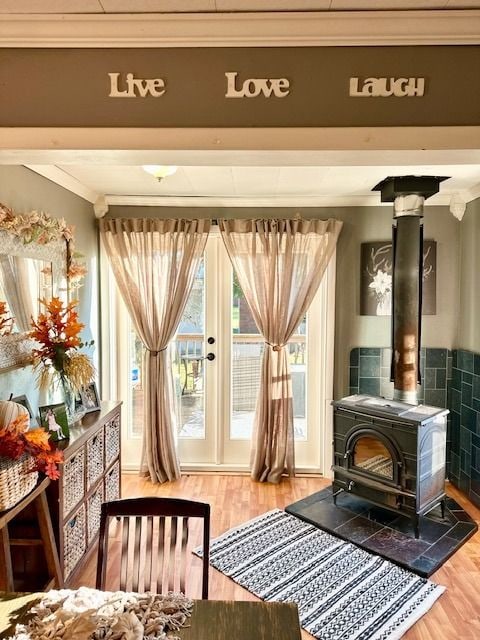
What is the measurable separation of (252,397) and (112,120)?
263 cm

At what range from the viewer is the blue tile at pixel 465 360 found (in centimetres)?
311

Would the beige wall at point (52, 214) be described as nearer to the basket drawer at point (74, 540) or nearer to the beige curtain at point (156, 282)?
the beige curtain at point (156, 282)

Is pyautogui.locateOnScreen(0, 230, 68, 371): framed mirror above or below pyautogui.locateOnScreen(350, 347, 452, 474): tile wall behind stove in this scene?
above

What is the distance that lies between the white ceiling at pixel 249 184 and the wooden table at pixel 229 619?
2.18m

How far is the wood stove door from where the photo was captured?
270 cm

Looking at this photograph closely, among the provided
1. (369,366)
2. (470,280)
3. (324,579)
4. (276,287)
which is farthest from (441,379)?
(324,579)

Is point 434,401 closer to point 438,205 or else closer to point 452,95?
point 438,205

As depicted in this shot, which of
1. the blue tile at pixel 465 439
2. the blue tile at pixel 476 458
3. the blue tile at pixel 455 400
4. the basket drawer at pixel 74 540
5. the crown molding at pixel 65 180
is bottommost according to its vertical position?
the basket drawer at pixel 74 540

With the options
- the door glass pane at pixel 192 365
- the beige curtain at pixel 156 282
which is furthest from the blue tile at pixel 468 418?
the beige curtain at pixel 156 282

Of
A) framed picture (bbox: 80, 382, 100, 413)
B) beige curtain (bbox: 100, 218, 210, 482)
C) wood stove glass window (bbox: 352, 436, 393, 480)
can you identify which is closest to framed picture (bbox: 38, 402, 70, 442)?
framed picture (bbox: 80, 382, 100, 413)

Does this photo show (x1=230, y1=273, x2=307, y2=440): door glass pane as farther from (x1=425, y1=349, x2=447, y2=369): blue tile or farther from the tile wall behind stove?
(x1=425, y1=349, x2=447, y2=369): blue tile

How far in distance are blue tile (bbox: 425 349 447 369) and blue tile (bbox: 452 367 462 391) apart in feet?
0.27

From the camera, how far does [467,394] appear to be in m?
3.14

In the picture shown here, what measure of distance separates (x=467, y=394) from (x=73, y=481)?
280 cm
